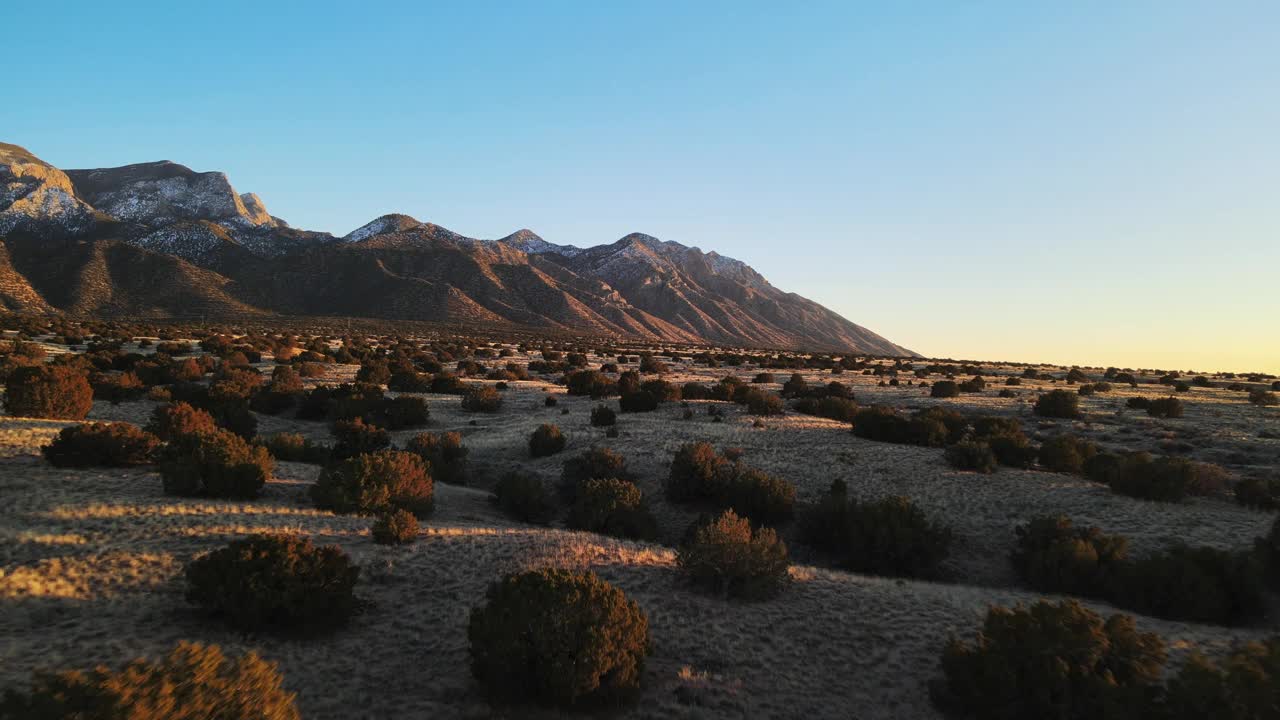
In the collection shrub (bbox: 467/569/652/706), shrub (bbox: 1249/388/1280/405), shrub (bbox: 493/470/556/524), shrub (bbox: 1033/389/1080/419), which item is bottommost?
shrub (bbox: 493/470/556/524)

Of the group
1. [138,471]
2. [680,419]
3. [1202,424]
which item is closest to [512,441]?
[680,419]

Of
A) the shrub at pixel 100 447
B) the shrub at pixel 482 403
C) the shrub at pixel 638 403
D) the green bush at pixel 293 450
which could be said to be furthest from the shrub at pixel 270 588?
the shrub at pixel 482 403

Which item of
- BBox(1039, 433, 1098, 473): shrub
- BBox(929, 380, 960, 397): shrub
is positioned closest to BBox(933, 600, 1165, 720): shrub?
BBox(1039, 433, 1098, 473): shrub

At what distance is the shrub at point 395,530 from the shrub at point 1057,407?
26366 millimetres

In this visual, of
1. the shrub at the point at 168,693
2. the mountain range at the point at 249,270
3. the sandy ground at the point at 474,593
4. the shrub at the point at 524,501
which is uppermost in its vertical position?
the mountain range at the point at 249,270

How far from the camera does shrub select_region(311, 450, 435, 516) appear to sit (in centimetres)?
1060

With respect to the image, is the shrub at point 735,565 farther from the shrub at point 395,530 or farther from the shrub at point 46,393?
the shrub at point 46,393

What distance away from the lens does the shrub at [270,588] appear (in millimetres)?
6445

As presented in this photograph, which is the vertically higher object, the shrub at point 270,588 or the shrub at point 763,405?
the shrub at point 763,405

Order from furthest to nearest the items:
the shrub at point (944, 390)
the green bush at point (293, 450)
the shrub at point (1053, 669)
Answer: the shrub at point (944, 390)
the green bush at point (293, 450)
the shrub at point (1053, 669)

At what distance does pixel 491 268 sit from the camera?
430 ft

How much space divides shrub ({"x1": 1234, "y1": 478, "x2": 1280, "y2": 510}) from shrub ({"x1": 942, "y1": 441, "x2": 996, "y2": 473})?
5.00m

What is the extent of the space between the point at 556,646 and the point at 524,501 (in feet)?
25.7

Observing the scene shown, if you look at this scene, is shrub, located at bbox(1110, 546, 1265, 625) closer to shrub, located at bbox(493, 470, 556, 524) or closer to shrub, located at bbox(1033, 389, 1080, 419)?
shrub, located at bbox(493, 470, 556, 524)
